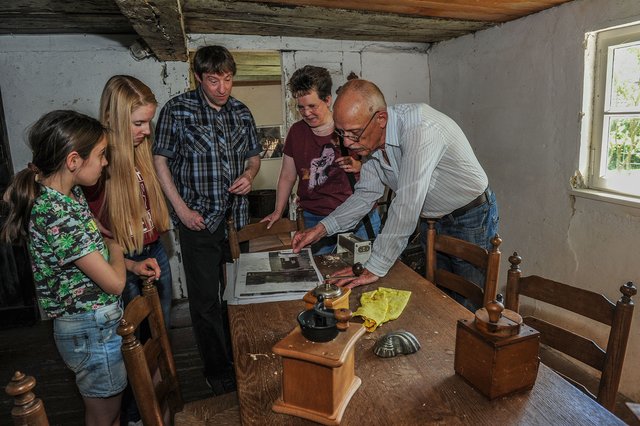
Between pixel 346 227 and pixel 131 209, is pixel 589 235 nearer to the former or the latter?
pixel 346 227

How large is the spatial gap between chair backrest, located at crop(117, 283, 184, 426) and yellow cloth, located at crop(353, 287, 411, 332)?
24.2 inches

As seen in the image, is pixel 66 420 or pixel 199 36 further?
pixel 199 36

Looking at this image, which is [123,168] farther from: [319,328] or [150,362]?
[319,328]

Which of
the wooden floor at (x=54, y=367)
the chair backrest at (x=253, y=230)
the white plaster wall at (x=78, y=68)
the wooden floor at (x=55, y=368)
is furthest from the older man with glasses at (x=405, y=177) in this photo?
the white plaster wall at (x=78, y=68)

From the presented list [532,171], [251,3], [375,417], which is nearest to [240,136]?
[251,3]

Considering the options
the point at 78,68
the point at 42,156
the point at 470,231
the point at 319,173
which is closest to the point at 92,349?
the point at 42,156

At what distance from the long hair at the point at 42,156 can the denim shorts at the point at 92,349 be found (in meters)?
0.33

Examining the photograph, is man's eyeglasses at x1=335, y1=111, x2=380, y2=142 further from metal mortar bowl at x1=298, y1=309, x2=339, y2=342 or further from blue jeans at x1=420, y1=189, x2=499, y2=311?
metal mortar bowl at x1=298, y1=309, x2=339, y2=342

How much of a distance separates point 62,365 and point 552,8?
13.2 ft

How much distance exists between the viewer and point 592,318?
4.09 feet

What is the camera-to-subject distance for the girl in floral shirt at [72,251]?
129cm

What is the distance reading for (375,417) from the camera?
87 centimetres

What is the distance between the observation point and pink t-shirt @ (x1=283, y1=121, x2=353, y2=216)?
2338 millimetres

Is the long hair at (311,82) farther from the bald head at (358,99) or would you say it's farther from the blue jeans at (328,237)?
the blue jeans at (328,237)
